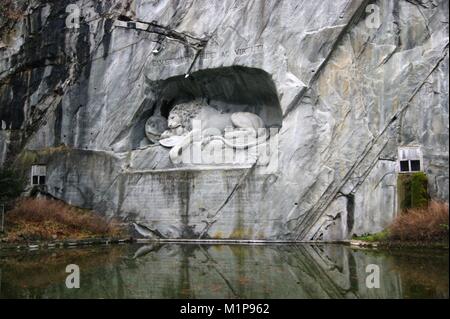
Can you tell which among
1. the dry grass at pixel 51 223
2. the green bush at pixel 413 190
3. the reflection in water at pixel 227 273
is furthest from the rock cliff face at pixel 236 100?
the reflection in water at pixel 227 273

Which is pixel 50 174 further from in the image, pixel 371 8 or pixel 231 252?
pixel 371 8

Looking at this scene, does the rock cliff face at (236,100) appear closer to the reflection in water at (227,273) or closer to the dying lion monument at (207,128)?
the dying lion monument at (207,128)

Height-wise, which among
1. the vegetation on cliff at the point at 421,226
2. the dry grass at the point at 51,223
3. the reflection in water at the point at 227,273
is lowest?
the reflection in water at the point at 227,273

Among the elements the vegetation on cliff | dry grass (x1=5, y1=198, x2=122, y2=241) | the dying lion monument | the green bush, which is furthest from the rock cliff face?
the vegetation on cliff

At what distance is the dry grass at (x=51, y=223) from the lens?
1639 centimetres

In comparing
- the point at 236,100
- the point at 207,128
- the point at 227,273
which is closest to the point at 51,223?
the point at 207,128

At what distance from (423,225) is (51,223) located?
433 inches

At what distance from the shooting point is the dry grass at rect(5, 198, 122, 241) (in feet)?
53.8

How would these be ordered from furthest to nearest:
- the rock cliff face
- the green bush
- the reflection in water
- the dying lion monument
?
the dying lion monument → the rock cliff face → the green bush → the reflection in water

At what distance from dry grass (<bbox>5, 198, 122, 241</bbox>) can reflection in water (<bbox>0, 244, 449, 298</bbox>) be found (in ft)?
7.04

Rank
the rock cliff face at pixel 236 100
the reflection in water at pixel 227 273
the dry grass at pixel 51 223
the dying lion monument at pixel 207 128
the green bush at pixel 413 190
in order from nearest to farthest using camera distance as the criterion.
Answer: the reflection in water at pixel 227 273, the green bush at pixel 413 190, the rock cliff face at pixel 236 100, the dry grass at pixel 51 223, the dying lion monument at pixel 207 128

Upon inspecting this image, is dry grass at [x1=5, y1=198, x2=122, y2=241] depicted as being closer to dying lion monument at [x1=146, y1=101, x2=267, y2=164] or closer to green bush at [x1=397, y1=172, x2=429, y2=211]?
dying lion monument at [x1=146, y1=101, x2=267, y2=164]

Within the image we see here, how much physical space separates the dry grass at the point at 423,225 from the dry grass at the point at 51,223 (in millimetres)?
9079

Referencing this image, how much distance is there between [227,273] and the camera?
10000 millimetres
